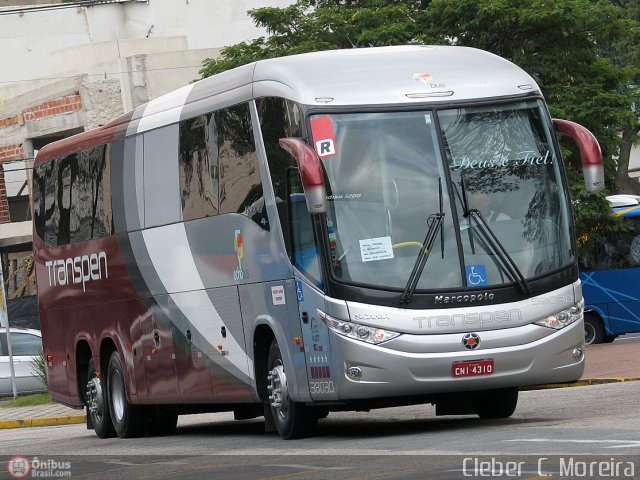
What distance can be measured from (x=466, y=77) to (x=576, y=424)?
3.46 metres

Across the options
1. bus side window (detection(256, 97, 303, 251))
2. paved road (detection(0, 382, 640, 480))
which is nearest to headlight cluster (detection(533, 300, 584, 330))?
paved road (detection(0, 382, 640, 480))

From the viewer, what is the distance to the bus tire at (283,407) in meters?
14.6

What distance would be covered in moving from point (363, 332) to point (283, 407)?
1.74m

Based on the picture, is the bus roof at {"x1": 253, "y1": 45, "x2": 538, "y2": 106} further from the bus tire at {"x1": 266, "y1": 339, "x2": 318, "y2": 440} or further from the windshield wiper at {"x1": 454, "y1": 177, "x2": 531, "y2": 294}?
the bus tire at {"x1": 266, "y1": 339, "x2": 318, "y2": 440}

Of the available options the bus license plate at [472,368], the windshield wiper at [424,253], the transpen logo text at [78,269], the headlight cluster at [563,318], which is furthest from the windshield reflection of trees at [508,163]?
the transpen logo text at [78,269]

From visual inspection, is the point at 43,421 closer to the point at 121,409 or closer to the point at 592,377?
the point at 121,409

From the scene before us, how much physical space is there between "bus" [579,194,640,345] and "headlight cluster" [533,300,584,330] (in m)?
14.2

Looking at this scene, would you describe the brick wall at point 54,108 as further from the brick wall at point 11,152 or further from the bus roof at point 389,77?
the bus roof at point 389,77

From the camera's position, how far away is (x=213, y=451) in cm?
1498

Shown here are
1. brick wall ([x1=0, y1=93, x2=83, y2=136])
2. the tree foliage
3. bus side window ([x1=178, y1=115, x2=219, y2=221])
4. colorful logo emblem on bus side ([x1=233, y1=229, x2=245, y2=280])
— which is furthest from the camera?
brick wall ([x1=0, y1=93, x2=83, y2=136])

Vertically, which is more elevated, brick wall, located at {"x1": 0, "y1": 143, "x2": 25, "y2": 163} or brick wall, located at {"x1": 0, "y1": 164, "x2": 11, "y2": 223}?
brick wall, located at {"x1": 0, "y1": 143, "x2": 25, "y2": 163}

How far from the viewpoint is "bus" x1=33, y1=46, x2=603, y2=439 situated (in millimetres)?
13477

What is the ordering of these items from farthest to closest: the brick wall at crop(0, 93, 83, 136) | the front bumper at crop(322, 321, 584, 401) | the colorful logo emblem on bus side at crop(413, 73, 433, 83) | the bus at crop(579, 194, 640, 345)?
the brick wall at crop(0, 93, 83, 136) < the bus at crop(579, 194, 640, 345) < the colorful logo emblem on bus side at crop(413, 73, 433, 83) < the front bumper at crop(322, 321, 584, 401)

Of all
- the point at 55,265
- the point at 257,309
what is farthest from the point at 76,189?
the point at 257,309
